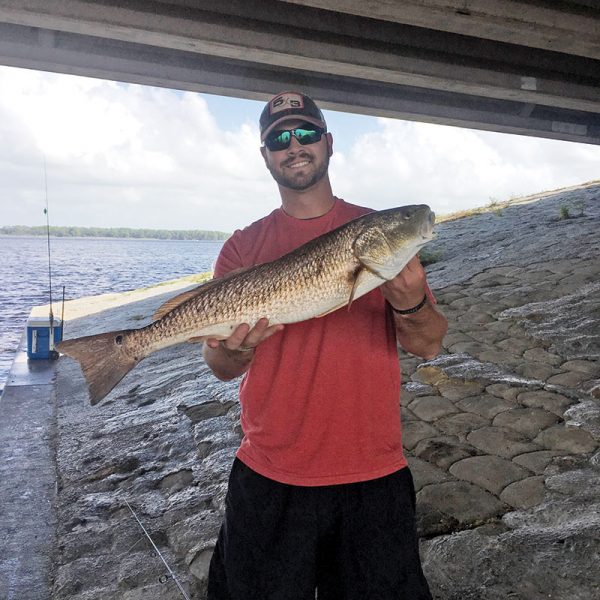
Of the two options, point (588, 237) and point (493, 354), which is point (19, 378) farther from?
point (588, 237)

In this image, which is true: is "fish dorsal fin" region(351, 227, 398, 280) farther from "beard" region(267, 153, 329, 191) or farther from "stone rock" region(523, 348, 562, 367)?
"stone rock" region(523, 348, 562, 367)

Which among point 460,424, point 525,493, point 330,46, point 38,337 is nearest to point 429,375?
point 460,424

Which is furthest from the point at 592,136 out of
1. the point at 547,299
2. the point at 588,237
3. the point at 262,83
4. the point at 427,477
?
the point at 427,477

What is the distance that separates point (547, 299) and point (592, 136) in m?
9.04

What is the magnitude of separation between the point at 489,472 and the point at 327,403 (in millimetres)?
2443

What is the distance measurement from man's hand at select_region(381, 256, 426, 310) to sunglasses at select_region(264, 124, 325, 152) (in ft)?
2.87

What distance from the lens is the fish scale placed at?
2545 millimetres

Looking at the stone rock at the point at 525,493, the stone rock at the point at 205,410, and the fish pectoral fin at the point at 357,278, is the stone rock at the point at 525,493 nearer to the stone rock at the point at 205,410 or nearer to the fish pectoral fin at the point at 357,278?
the fish pectoral fin at the point at 357,278

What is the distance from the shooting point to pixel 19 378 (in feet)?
30.9

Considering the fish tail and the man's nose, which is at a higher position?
the man's nose

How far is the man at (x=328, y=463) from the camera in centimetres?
238

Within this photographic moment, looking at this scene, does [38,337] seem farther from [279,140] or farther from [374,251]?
[374,251]

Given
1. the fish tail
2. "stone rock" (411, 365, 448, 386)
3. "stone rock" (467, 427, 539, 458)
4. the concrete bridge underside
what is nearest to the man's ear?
the fish tail

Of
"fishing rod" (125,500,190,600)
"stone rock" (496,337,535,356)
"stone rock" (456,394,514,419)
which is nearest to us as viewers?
"fishing rod" (125,500,190,600)
